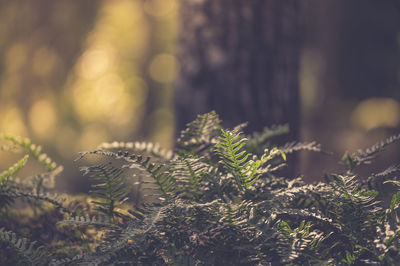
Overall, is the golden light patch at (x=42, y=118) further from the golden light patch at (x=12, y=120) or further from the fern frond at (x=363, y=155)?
the fern frond at (x=363, y=155)

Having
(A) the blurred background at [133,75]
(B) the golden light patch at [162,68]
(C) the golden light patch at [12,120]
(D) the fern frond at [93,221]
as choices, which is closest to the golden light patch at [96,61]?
(A) the blurred background at [133,75]

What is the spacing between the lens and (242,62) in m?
3.07

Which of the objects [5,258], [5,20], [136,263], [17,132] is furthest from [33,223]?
[5,20]

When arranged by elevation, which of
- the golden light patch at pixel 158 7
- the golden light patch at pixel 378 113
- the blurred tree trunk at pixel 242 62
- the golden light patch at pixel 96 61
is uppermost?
the golden light patch at pixel 158 7

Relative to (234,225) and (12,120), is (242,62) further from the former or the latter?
(12,120)

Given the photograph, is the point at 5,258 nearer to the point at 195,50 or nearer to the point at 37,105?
the point at 195,50

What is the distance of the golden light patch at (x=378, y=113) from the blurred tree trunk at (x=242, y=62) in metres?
5.96

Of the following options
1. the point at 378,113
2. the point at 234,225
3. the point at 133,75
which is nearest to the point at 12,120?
the point at 133,75

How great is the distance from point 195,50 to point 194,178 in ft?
5.83

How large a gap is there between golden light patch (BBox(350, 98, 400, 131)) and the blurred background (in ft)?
0.07

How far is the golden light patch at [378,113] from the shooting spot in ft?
27.7

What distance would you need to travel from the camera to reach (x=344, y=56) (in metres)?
9.97

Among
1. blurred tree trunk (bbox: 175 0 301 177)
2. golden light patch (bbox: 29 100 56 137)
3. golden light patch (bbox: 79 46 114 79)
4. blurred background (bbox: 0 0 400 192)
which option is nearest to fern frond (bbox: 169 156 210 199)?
blurred tree trunk (bbox: 175 0 301 177)

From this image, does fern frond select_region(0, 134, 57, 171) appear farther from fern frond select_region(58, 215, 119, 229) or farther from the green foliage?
fern frond select_region(58, 215, 119, 229)
